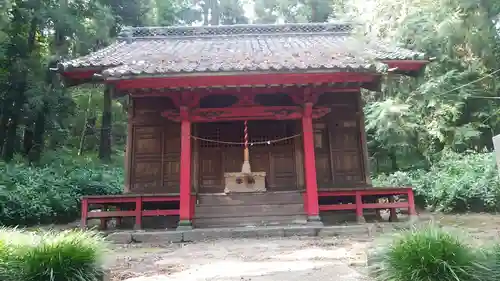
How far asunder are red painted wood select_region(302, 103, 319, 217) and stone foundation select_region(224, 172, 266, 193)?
47.8 inches

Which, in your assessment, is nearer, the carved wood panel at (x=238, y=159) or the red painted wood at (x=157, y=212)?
the red painted wood at (x=157, y=212)

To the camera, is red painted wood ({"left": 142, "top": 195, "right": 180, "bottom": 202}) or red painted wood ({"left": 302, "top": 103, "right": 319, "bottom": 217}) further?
red painted wood ({"left": 142, "top": 195, "right": 180, "bottom": 202})

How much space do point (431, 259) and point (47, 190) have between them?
11.9 metres

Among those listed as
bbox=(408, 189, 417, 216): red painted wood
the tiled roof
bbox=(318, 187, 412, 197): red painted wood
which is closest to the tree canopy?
the tiled roof

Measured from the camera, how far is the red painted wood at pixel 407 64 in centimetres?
895

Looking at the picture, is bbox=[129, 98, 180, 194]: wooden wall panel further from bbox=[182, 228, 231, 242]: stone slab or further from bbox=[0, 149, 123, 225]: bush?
bbox=[0, 149, 123, 225]: bush

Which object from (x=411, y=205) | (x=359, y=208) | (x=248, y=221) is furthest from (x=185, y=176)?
(x=411, y=205)

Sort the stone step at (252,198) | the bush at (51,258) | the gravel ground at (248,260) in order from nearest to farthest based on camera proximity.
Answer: the bush at (51,258) → the gravel ground at (248,260) → the stone step at (252,198)

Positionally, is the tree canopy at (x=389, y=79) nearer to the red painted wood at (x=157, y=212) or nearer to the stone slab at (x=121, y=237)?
the red painted wood at (x=157, y=212)

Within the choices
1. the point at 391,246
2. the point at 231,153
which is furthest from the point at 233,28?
the point at 391,246

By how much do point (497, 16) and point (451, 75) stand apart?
2501 millimetres

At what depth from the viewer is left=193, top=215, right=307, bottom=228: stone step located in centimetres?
865

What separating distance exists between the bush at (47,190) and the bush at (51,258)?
754 cm

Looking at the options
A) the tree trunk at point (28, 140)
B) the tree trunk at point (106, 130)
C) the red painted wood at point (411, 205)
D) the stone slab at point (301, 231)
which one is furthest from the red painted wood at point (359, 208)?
the tree trunk at point (28, 140)
